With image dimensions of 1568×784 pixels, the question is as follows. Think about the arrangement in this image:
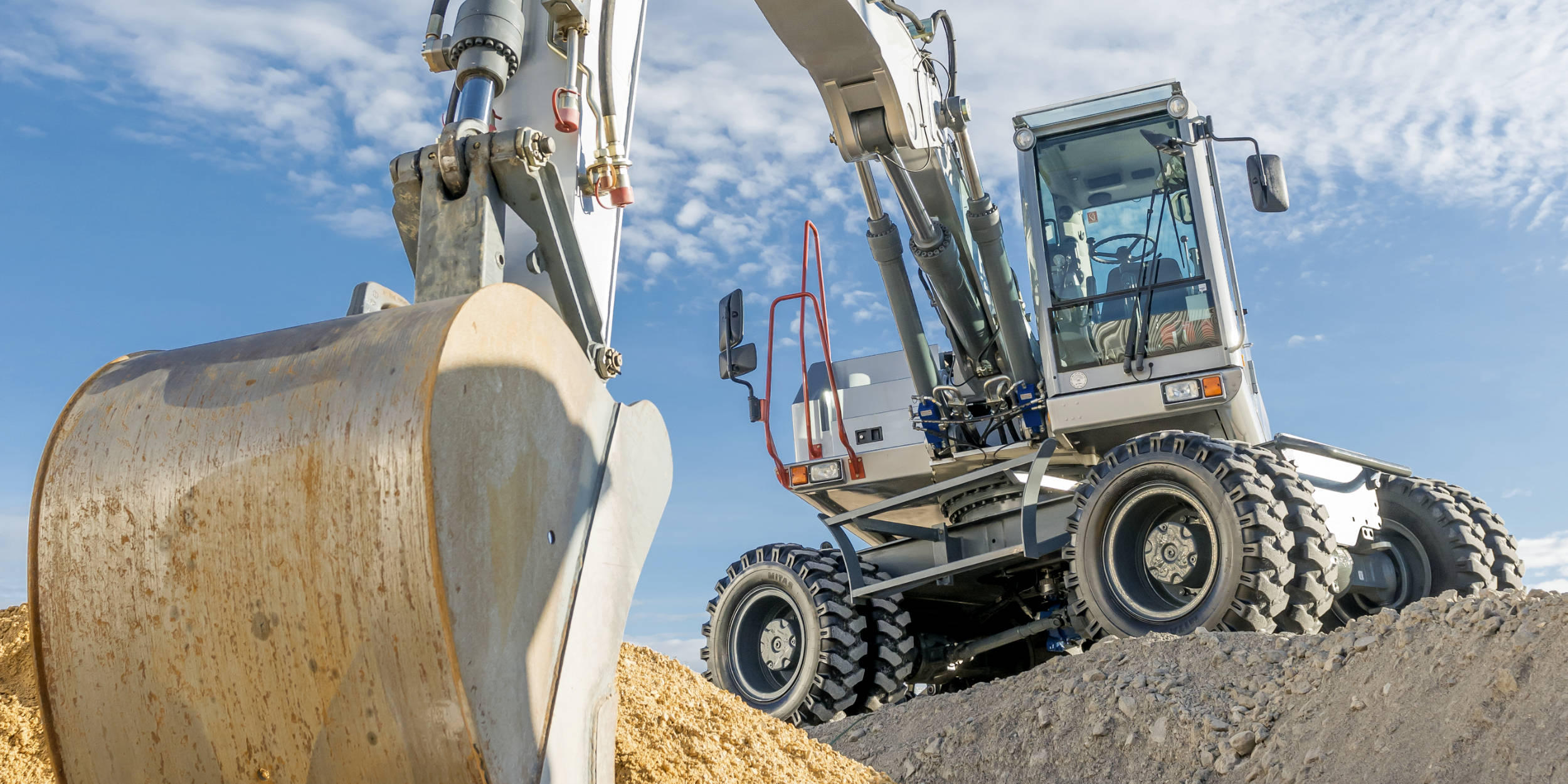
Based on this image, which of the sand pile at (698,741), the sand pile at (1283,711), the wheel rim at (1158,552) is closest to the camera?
the sand pile at (698,741)

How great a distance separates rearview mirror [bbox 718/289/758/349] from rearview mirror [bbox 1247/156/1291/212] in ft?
9.52

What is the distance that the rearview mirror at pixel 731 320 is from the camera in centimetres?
677

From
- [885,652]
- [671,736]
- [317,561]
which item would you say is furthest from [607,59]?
[885,652]

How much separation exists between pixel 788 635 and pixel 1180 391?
113 inches

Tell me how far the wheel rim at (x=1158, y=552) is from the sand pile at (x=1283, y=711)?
0.47 meters

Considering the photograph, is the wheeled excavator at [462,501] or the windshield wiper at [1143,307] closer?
the wheeled excavator at [462,501]

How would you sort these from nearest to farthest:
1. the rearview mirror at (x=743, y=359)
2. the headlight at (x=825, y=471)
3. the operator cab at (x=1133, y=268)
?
the rearview mirror at (x=743, y=359) < the operator cab at (x=1133, y=268) < the headlight at (x=825, y=471)

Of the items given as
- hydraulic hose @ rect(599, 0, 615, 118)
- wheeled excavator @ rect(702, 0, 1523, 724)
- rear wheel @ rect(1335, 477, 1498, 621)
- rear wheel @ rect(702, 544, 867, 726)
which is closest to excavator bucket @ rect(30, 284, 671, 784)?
hydraulic hose @ rect(599, 0, 615, 118)

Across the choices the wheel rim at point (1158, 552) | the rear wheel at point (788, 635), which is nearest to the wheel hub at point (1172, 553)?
the wheel rim at point (1158, 552)

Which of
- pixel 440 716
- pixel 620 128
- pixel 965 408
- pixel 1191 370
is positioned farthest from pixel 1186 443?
pixel 440 716

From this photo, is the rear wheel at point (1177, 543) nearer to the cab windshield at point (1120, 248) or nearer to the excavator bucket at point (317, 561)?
the cab windshield at point (1120, 248)

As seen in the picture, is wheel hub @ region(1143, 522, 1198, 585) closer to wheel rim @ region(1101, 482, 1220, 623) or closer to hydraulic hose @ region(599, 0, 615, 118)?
wheel rim @ region(1101, 482, 1220, 623)

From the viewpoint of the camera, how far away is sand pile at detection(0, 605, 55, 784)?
12.6 feet

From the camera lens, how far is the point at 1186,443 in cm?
582
